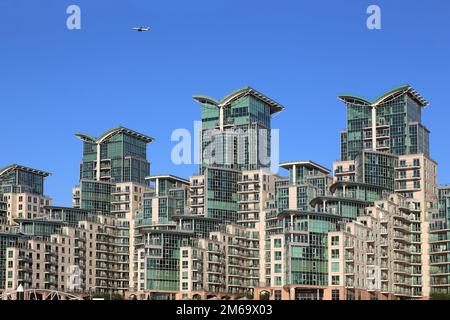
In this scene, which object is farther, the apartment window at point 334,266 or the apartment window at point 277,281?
A: the apartment window at point 277,281

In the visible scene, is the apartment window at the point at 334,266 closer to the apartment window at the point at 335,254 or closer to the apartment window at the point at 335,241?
the apartment window at the point at 335,254

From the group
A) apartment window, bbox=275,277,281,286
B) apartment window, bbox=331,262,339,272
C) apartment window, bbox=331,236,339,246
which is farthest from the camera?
apartment window, bbox=275,277,281,286

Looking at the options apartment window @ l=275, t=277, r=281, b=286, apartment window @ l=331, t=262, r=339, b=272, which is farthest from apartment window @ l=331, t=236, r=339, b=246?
apartment window @ l=275, t=277, r=281, b=286

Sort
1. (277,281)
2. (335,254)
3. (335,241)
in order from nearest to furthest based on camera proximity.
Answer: (335,241), (335,254), (277,281)

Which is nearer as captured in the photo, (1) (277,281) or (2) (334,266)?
(2) (334,266)

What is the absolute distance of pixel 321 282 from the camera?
19325cm

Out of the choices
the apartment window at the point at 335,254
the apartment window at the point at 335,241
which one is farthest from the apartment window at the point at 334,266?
the apartment window at the point at 335,241

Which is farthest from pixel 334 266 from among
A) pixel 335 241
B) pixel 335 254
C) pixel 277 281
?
pixel 277 281

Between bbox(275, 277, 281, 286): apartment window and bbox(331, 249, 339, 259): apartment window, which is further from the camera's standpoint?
bbox(275, 277, 281, 286): apartment window

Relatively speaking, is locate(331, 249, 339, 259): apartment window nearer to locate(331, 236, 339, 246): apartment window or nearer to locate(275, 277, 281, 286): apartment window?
locate(331, 236, 339, 246): apartment window

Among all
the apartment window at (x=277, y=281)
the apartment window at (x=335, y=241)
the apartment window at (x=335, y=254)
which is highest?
the apartment window at (x=335, y=241)

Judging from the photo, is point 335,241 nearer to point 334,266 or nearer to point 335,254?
point 335,254

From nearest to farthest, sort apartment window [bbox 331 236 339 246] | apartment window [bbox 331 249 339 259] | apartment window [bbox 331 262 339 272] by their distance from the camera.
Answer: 1. apartment window [bbox 331 262 339 272]
2. apartment window [bbox 331 236 339 246]
3. apartment window [bbox 331 249 339 259]

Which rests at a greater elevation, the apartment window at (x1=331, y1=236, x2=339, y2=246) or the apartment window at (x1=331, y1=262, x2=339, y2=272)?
the apartment window at (x1=331, y1=236, x2=339, y2=246)
